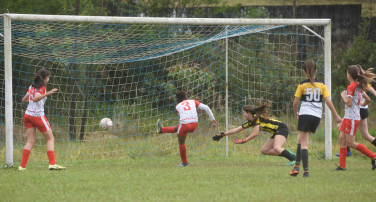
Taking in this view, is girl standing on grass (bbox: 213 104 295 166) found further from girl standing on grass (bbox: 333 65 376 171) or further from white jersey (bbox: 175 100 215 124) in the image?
girl standing on grass (bbox: 333 65 376 171)

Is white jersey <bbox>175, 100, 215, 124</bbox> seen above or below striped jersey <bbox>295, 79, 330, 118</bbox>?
below

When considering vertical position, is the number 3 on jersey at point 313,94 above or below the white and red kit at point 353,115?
above

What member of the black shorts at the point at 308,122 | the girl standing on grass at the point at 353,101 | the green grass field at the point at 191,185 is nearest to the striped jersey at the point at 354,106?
the girl standing on grass at the point at 353,101

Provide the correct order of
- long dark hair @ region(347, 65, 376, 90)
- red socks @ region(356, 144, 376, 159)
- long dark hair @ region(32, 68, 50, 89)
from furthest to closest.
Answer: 1. long dark hair @ region(32, 68, 50, 89)
2. red socks @ region(356, 144, 376, 159)
3. long dark hair @ region(347, 65, 376, 90)

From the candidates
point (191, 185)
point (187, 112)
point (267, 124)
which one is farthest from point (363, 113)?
point (191, 185)

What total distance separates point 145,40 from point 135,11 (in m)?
11.6

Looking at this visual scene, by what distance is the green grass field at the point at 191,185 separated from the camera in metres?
4.00

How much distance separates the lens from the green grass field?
400cm

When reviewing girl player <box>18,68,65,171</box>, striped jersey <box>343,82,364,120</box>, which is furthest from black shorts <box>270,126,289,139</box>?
girl player <box>18,68,65,171</box>

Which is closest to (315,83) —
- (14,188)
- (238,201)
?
(238,201)

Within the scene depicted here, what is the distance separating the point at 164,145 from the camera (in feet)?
31.2

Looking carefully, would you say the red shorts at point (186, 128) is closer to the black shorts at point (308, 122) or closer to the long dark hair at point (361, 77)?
the black shorts at point (308, 122)

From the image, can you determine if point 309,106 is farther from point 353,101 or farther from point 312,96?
point 353,101

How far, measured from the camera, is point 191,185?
4.68 metres
